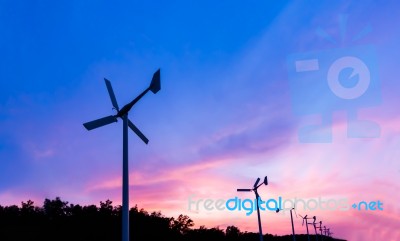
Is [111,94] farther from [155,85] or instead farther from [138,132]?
[155,85]

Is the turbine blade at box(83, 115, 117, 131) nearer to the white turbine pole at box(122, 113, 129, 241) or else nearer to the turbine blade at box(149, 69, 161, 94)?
the white turbine pole at box(122, 113, 129, 241)

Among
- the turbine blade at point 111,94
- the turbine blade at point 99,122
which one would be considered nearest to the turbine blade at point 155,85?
the turbine blade at point 111,94

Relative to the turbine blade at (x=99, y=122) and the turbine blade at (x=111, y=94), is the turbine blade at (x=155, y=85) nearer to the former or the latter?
the turbine blade at (x=111, y=94)

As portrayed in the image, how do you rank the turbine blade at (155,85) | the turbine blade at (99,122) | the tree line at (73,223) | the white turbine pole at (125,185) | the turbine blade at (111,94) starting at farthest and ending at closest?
the tree line at (73,223) → the turbine blade at (111,94) → the turbine blade at (155,85) → the turbine blade at (99,122) → the white turbine pole at (125,185)

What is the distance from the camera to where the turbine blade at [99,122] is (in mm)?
27680

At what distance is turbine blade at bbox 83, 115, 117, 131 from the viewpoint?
27.7 metres

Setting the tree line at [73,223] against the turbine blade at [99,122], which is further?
the tree line at [73,223]

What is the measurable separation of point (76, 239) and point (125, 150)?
83864 mm

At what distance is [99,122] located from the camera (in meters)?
28.3

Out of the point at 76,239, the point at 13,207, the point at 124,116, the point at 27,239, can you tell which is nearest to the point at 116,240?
the point at 76,239

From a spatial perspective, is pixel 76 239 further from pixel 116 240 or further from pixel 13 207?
pixel 13 207

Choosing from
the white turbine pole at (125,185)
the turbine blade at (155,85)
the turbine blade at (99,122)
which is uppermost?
the turbine blade at (155,85)

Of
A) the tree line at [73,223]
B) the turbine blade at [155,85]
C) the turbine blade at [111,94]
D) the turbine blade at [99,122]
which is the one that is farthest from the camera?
the tree line at [73,223]

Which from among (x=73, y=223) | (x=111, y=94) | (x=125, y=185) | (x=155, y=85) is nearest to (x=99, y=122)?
(x=111, y=94)
